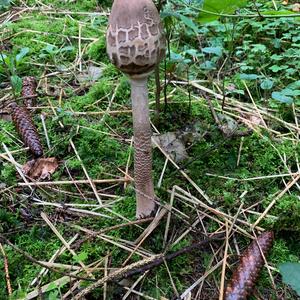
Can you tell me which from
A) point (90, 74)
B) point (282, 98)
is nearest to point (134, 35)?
point (282, 98)

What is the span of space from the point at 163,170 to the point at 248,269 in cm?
71

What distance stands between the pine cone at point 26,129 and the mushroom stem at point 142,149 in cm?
70

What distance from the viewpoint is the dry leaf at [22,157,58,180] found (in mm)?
2281

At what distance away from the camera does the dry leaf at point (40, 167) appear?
2.28 meters

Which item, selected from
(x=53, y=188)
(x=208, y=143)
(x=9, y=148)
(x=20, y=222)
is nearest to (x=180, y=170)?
(x=208, y=143)

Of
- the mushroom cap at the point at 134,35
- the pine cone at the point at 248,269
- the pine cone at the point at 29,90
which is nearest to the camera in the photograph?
the mushroom cap at the point at 134,35

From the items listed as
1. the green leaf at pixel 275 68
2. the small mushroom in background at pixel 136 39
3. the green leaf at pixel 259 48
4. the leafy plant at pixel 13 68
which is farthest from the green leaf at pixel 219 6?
the leafy plant at pixel 13 68

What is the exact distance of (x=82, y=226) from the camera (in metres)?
2.01

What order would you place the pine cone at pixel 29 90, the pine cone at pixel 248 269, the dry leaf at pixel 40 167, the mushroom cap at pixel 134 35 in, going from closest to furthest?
the mushroom cap at pixel 134 35 < the pine cone at pixel 248 269 < the dry leaf at pixel 40 167 < the pine cone at pixel 29 90

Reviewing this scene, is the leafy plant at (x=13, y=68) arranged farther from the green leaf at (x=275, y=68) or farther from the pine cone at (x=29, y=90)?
the green leaf at (x=275, y=68)

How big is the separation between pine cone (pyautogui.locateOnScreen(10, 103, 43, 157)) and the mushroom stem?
0.70m

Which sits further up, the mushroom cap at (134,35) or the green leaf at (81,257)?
the mushroom cap at (134,35)

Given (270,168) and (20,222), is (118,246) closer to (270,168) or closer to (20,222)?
(20,222)

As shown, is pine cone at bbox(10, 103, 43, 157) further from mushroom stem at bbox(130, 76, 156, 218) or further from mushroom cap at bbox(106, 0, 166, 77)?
mushroom cap at bbox(106, 0, 166, 77)
